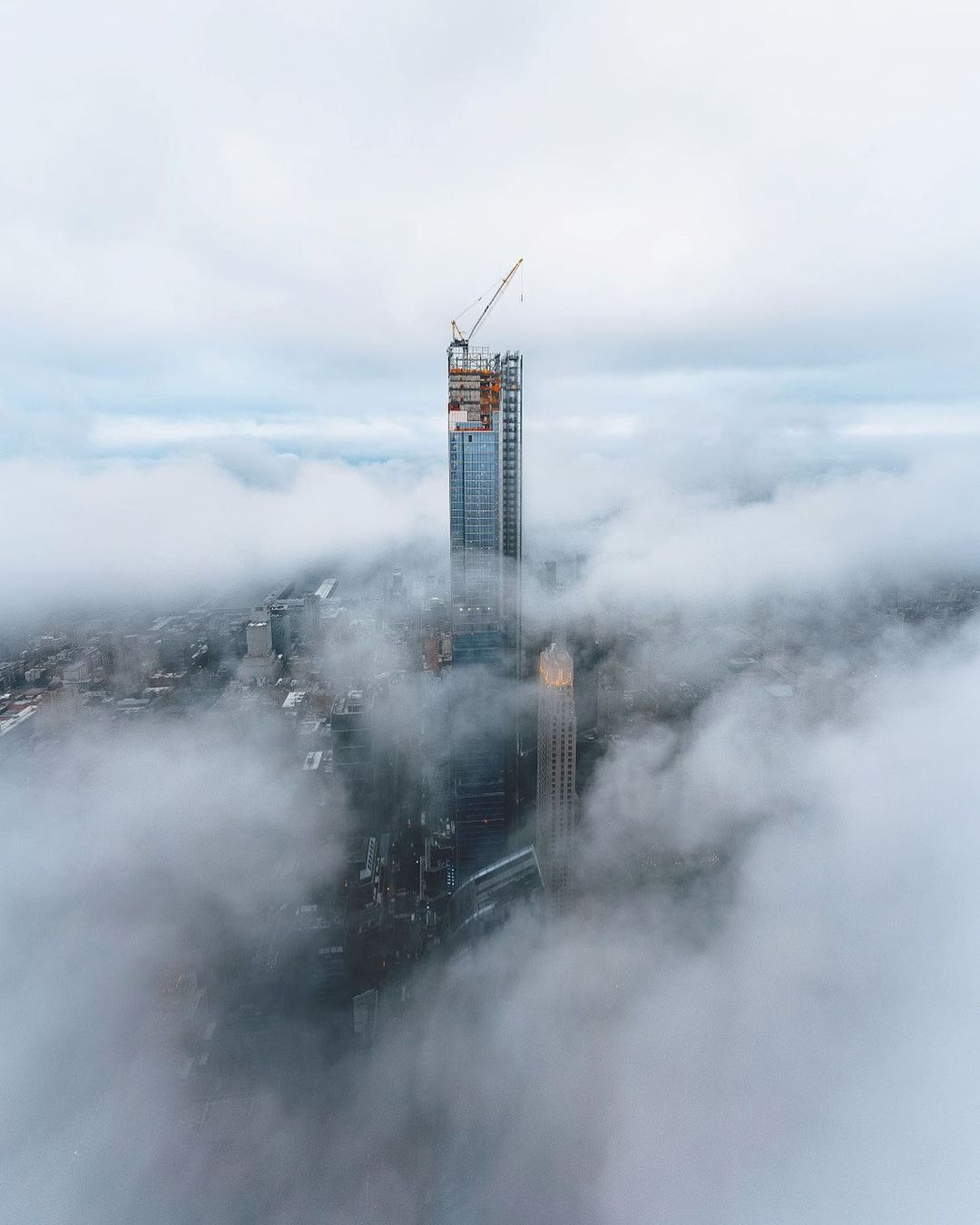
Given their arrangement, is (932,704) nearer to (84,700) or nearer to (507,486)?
(507,486)

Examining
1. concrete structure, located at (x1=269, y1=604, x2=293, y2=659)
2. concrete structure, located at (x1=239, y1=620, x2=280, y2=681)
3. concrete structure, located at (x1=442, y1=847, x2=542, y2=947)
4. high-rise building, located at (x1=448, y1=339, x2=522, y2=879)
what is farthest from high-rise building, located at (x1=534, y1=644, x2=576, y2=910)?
concrete structure, located at (x1=269, y1=604, x2=293, y2=659)

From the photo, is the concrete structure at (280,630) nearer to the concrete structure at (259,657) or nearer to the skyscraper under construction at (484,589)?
the concrete structure at (259,657)

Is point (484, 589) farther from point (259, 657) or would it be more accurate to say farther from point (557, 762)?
point (259, 657)

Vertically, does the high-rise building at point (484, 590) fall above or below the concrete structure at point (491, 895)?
above

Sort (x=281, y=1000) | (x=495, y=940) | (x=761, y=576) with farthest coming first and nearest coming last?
1. (x=761, y=576)
2. (x=495, y=940)
3. (x=281, y=1000)

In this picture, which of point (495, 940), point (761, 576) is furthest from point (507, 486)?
point (495, 940)

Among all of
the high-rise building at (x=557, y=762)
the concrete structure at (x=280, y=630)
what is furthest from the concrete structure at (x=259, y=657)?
the high-rise building at (x=557, y=762)

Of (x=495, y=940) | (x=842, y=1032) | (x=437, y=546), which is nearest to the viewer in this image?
(x=842, y=1032)
